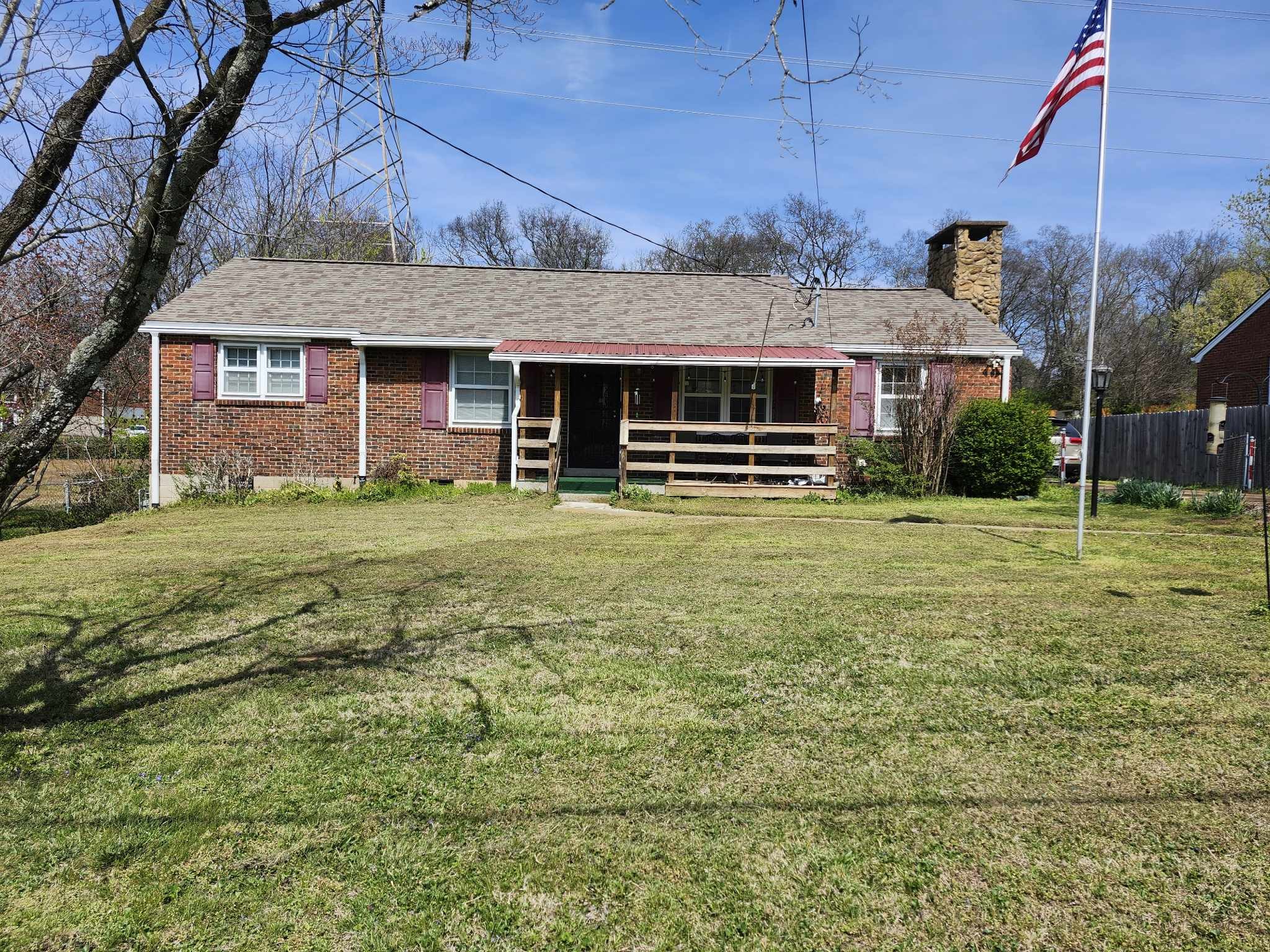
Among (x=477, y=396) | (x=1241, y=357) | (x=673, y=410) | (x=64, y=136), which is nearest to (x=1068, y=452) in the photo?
(x=1241, y=357)

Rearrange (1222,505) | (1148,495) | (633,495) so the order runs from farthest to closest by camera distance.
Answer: (633,495), (1148,495), (1222,505)

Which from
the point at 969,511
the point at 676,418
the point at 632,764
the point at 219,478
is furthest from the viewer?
the point at 676,418

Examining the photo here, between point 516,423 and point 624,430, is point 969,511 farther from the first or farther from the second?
point 516,423

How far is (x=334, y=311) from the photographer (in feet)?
54.1

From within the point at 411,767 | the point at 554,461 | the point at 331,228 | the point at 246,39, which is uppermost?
the point at 331,228

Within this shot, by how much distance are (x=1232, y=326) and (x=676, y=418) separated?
60.5ft

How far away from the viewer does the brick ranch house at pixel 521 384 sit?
15.1 m

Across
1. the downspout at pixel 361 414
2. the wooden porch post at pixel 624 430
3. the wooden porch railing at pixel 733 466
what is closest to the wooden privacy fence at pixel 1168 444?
the wooden porch railing at pixel 733 466

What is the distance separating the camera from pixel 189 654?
531 centimetres

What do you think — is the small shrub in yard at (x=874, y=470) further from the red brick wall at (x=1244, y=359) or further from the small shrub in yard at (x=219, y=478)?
the red brick wall at (x=1244, y=359)

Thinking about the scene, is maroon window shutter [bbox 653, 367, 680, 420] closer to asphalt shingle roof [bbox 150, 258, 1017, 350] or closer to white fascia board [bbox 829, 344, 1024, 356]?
asphalt shingle roof [bbox 150, 258, 1017, 350]

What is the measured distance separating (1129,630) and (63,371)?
260 inches

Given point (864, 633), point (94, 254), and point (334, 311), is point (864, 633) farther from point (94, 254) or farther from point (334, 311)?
point (94, 254)

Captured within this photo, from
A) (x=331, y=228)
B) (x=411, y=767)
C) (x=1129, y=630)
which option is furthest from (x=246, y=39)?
(x=331, y=228)
